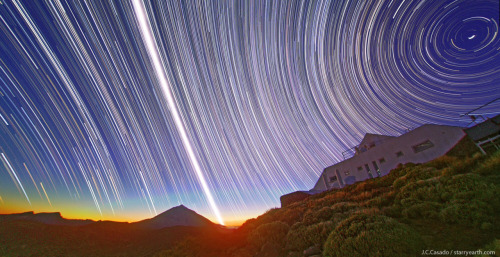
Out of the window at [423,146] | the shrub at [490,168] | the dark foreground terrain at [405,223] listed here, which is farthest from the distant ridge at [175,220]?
the window at [423,146]

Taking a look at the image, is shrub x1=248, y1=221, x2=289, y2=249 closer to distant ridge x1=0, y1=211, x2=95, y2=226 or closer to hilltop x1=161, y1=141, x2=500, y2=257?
hilltop x1=161, y1=141, x2=500, y2=257

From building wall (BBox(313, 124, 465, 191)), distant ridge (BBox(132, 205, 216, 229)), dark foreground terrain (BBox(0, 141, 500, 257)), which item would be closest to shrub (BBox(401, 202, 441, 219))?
dark foreground terrain (BBox(0, 141, 500, 257))

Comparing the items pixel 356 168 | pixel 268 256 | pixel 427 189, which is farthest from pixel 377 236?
pixel 356 168

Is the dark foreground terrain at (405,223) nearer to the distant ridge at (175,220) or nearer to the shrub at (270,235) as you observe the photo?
the shrub at (270,235)

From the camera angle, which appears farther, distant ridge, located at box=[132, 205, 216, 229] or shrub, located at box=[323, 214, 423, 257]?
distant ridge, located at box=[132, 205, 216, 229]

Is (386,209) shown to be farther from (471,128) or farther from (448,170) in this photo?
(471,128)

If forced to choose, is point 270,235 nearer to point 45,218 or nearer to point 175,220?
point 175,220
